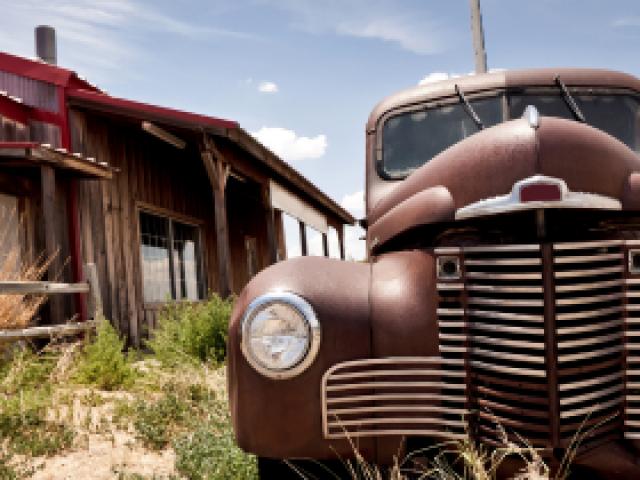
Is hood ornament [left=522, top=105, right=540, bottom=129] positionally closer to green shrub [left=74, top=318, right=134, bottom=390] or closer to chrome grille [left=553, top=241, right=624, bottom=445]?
chrome grille [left=553, top=241, right=624, bottom=445]

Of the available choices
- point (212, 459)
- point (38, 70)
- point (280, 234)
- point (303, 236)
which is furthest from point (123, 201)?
point (280, 234)

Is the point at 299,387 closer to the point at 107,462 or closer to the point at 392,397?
the point at 392,397

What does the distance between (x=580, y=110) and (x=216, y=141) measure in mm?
5650

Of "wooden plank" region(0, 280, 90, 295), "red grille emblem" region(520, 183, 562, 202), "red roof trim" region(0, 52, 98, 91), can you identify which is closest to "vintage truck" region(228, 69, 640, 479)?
"red grille emblem" region(520, 183, 562, 202)

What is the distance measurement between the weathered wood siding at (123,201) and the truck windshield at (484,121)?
5102 millimetres

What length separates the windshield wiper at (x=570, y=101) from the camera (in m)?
3.35

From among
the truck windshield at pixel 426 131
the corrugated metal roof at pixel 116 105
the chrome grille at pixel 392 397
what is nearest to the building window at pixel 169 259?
the corrugated metal roof at pixel 116 105

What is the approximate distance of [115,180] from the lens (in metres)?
8.82

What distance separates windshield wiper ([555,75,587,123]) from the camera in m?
3.35

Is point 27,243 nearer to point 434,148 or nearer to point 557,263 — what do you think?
point 434,148

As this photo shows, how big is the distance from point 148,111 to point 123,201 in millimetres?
1582

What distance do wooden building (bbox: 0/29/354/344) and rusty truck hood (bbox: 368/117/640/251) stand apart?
552 cm

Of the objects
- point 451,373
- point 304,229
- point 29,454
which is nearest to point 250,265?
point 304,229

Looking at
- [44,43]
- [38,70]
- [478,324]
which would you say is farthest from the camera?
[44,43]
